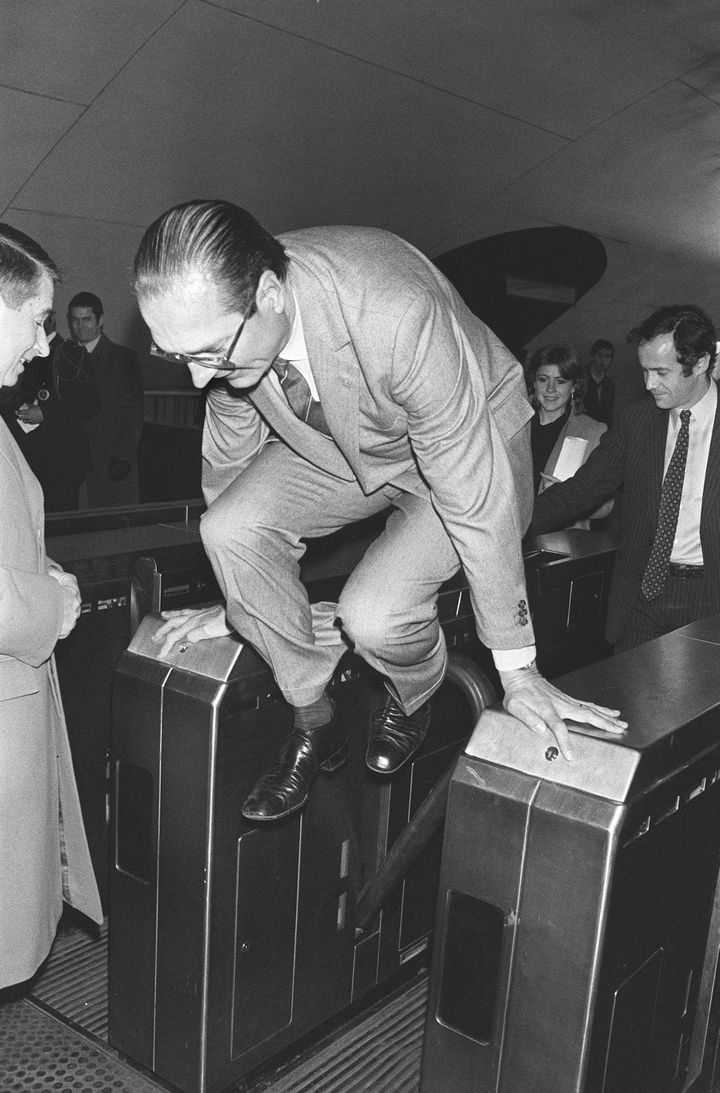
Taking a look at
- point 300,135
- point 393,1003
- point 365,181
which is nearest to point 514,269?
point 365,181

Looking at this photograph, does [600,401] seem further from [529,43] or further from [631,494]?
[631,494]

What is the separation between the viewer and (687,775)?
4.64ft

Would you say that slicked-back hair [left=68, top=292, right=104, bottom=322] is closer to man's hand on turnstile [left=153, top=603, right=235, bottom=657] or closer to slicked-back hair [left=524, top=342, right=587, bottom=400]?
slicked-back hair [left=524, top=342, right=587, bottom=400]

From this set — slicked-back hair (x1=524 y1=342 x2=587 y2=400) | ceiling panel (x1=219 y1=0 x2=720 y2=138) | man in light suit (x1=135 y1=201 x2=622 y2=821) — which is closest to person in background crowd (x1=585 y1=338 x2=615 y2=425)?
ceiling panel (x1=219 y1=0 x2=720 y2=138)

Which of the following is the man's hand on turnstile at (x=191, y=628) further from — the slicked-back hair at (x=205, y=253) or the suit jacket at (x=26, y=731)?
the slicked-back hair at (x=205, y=253)

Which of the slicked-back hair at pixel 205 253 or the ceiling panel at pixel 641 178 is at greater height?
the ceiling panel at pixel 641 178

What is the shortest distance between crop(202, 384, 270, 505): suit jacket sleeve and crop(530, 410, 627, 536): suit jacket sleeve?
120cm

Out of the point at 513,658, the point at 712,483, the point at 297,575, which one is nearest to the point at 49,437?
the point at 712,483

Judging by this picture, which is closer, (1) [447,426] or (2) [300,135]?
(1) [447,426]

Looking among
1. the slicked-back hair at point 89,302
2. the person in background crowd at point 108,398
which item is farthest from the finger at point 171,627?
the slicked-back hair at point 89,302

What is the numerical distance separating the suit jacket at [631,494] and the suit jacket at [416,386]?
4.00 ft

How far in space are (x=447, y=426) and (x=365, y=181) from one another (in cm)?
544

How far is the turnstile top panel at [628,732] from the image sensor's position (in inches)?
50.3

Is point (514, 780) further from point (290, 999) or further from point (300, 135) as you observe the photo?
point (300, 135)
